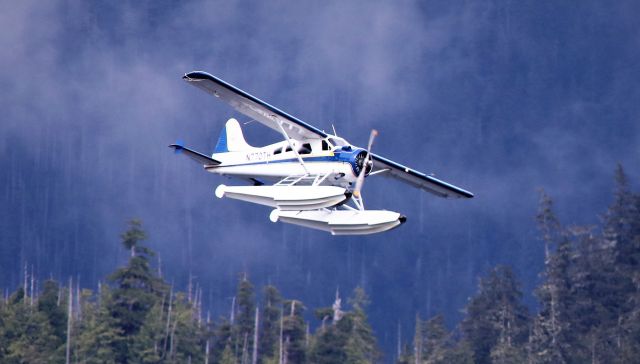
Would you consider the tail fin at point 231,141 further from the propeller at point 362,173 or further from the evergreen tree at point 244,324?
the evergreen tree at point 244,324

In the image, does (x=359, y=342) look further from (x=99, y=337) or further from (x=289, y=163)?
(x=289, y=163)

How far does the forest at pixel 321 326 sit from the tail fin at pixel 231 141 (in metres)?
38.5

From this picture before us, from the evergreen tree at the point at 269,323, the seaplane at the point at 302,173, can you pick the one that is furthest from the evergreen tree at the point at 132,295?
the seaplane at the point at 302,173

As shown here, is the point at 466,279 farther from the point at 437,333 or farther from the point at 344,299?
the point at 437,333

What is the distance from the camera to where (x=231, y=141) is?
126 feet

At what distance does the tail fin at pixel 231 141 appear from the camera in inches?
1496

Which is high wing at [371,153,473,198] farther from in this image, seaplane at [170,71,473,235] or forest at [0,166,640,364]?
forest at [0,166,640,364]

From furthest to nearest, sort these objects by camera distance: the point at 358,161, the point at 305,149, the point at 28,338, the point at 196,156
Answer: the point at 28,338 → the point at 196,156 → the point at 305,149 → the point at 358,161

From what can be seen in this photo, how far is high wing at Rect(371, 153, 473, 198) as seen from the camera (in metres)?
Result: 38.6

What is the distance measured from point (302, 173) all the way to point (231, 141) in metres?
4.27

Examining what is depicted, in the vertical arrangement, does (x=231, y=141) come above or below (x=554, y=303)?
below

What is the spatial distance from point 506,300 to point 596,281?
699cm

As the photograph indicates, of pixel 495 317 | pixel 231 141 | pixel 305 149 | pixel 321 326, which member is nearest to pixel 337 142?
pixel 305 149

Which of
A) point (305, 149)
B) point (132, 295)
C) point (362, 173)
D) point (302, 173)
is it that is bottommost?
point (362, 173)
